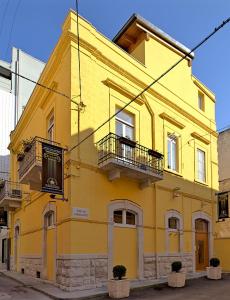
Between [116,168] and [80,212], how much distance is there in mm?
2190

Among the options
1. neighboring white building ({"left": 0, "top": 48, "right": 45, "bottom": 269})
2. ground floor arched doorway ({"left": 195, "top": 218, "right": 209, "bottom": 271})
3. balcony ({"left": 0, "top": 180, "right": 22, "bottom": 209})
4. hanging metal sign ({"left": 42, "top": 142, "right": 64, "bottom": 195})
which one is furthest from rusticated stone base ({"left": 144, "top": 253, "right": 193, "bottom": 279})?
neighboring white building ({"left": 0, "top": 48, "right": 45, "bottom": 269})

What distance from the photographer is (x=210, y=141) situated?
22.6 meters

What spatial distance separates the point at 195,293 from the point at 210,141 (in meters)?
11.1

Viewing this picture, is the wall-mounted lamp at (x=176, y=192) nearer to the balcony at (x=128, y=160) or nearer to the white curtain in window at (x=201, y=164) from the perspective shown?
the balcony at (x=128, y=160)

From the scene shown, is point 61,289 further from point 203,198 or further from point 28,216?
point 203,198

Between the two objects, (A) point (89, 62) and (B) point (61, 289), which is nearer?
(B) point (61, 289)

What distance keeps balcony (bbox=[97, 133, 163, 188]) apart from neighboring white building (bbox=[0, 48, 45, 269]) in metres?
17.0

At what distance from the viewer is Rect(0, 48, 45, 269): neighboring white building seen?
30.3m

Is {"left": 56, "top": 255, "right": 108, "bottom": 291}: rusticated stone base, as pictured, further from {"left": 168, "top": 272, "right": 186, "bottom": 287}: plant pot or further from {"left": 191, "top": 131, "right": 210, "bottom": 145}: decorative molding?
{"left": 191, "top": 131, "right": 210, "bottom": 145}: decorative molding

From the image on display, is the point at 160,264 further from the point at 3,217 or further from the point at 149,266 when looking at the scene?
the point at 3,217

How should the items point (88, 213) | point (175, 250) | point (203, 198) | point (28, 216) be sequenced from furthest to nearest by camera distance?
1. point (203, 198)
2. point (28, 216)
3. point (175, 250)
4. point (88, 213)

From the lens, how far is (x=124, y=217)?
50.7 ft

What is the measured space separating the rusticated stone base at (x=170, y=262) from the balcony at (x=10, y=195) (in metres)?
8.77

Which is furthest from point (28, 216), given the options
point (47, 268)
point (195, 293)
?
point (195, 293)
